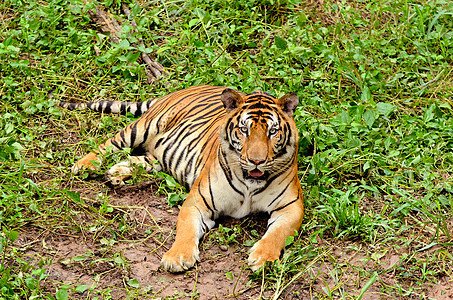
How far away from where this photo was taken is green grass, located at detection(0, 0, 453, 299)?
3.86 metres

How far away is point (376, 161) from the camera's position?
15.4 ft

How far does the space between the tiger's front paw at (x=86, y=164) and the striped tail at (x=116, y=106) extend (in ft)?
2.67

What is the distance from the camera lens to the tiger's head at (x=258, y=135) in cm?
384

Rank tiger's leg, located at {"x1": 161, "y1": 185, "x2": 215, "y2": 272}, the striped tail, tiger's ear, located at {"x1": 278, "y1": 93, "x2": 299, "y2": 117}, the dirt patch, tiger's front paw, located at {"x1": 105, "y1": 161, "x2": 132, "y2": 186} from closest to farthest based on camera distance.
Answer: the dirt patch < tiger's leg, located at {"x1": 161, "y1": 185, "x2": 215, "y2": 272} < tiger's ear, located at {"x1": 278, "y1": 93, "x2": 299, "y2": 117} < tiger's front paw, located at {"x1": 105, "y1": 161, "x2": 132, "y2": 186} < the striped tail

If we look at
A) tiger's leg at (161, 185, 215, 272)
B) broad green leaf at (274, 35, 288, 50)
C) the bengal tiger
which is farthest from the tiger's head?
broad green leaf at (274, 35, 288, 50)

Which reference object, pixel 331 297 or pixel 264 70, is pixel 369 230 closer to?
pixel 331 297

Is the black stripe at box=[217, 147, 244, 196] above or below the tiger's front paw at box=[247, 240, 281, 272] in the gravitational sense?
above

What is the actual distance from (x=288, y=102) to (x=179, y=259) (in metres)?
1.27

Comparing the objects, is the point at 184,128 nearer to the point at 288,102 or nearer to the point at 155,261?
the point at 288,102

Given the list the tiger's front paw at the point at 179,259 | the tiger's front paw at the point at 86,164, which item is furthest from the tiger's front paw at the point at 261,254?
the tiger's front paw at the point at 86,164

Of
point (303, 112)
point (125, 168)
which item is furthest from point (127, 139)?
point (303, 112)

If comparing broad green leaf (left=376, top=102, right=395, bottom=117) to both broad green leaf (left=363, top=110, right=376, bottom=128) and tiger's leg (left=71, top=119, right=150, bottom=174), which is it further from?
tiger's leg (left=71, top=119, right=150, bottom=174)

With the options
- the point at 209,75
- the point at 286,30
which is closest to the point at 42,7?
the point at 209,75

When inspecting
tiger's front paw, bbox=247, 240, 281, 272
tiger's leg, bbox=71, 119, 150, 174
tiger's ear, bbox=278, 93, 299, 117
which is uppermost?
tiger's ear, bbox=278, 93, 299, 117
